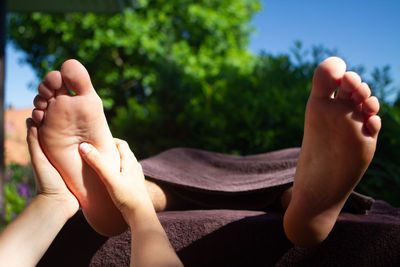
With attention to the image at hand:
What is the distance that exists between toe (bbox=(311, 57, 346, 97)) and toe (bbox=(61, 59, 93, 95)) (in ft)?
1.68

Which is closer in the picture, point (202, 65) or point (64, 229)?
point (64, 229)

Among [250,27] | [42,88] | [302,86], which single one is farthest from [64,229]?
[250,27]

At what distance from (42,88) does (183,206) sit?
1.77 ft

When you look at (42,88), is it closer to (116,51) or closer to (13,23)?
(116,51)

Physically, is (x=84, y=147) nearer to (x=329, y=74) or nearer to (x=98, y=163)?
(x=98, y=163)

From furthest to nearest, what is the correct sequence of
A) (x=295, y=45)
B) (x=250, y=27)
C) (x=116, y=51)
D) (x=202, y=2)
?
1. (x=250, y=27)
2. (x=202, y=2)
3. (x=116, y=51)
4. (x=295, y=45)

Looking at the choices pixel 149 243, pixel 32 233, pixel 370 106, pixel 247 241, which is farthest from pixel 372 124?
pixel 32 233

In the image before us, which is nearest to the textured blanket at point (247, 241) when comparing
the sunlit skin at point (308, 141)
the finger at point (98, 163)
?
the sunlit skin at point (308, 141)

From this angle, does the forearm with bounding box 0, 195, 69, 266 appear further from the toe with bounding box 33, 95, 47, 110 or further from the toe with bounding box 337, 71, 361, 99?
the toe with bounding box 337, 71, 361, 99

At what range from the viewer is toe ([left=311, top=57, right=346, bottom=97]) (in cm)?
74

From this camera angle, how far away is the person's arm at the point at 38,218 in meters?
0.73

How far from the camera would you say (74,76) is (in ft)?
2.60

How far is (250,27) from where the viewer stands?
28.3 feet

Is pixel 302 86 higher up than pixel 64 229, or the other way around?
pixel 302 86
